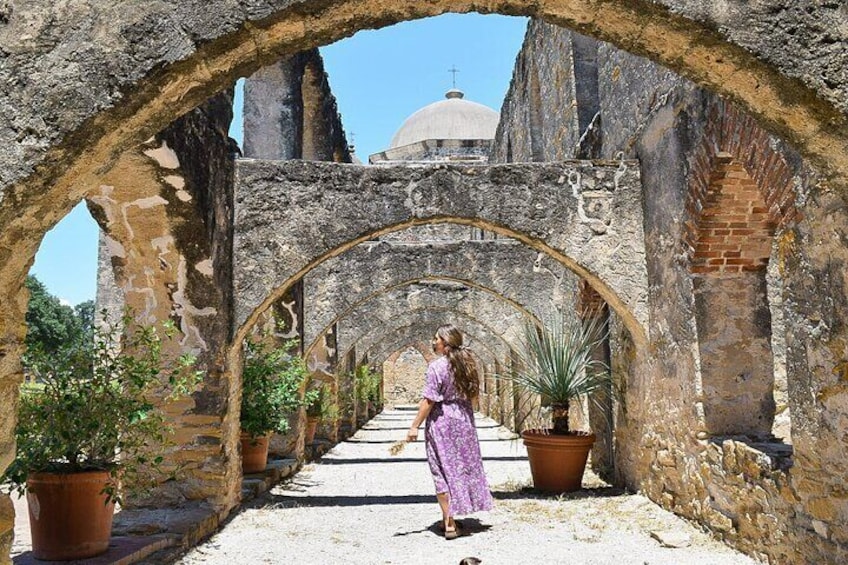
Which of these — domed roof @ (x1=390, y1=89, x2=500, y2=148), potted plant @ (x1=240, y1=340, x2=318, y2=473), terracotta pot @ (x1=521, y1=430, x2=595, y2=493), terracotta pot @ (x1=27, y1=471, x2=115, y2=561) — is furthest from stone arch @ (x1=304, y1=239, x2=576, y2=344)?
domed roof @ (x1=390, y1=89, x2=500, y2=148)

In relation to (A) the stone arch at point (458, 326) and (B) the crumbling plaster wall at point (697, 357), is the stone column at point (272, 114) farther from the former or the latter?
(A) the stone arch at point (458, 326)

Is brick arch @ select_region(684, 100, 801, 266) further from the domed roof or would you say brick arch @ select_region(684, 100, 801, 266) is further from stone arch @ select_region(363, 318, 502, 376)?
the domed roof

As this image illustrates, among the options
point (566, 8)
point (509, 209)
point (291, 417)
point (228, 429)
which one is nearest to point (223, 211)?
point (228, 429)

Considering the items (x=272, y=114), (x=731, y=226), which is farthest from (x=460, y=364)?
(x=272, y=114)

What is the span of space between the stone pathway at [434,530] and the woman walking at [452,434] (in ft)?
0.87

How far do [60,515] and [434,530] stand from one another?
2553mm

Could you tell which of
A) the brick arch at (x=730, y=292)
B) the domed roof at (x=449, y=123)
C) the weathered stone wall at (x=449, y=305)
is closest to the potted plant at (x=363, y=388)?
the weathered stone wall at (x=449, y=305)

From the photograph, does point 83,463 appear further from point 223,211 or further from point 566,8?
point 566,8

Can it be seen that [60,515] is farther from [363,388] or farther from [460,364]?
[363,388]

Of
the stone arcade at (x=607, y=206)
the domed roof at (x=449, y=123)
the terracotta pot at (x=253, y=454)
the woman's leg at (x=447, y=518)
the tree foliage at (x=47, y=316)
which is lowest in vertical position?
the woman's leg at (x=447, y=518)

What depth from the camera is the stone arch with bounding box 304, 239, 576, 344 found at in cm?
921

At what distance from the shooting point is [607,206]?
20.6 feet

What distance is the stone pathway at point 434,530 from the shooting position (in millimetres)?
4461

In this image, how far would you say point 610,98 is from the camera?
7020mm
